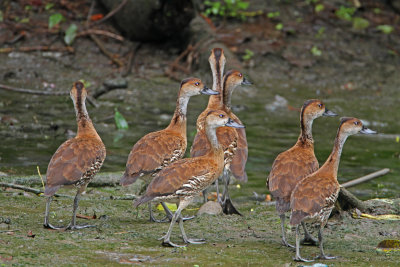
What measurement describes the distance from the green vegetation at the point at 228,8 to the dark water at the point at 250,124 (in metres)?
2.34

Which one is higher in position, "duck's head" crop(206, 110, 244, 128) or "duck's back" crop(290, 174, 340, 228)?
"duck's head" crop(206, 110, 244, 128)

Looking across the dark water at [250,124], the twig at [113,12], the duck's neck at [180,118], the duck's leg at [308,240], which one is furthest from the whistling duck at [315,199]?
the twig at [113,12]

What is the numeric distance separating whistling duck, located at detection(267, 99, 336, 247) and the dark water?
2.25 m

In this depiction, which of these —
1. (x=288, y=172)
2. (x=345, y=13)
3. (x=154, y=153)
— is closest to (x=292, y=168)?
(x=288, y=172)

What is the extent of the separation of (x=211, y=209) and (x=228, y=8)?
10300 mm

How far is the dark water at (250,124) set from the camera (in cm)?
1086

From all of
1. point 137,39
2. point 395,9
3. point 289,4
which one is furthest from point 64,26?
point 395,9

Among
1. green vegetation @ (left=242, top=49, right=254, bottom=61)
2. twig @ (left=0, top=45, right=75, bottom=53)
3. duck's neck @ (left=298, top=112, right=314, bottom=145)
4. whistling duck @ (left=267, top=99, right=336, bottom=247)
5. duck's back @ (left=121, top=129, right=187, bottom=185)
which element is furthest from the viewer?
green vegetation @ (left=242, top=49, right=254, bottom=61)

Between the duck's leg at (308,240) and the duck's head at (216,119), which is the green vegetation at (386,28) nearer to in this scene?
the duck's head at (216,119)

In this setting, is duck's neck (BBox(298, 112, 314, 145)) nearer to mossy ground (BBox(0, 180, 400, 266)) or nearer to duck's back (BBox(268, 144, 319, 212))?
duck's back (BBox(268, 144, 319, 212))

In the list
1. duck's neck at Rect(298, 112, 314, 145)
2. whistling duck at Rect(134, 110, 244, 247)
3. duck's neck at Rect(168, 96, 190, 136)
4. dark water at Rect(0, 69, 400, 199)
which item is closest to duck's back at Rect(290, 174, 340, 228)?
whistling duck at Rect(134, 110, 244, 247)

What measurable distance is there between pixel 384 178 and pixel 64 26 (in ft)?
29.9

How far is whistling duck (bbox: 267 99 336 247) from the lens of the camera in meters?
6.93

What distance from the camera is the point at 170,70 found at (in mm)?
15906
